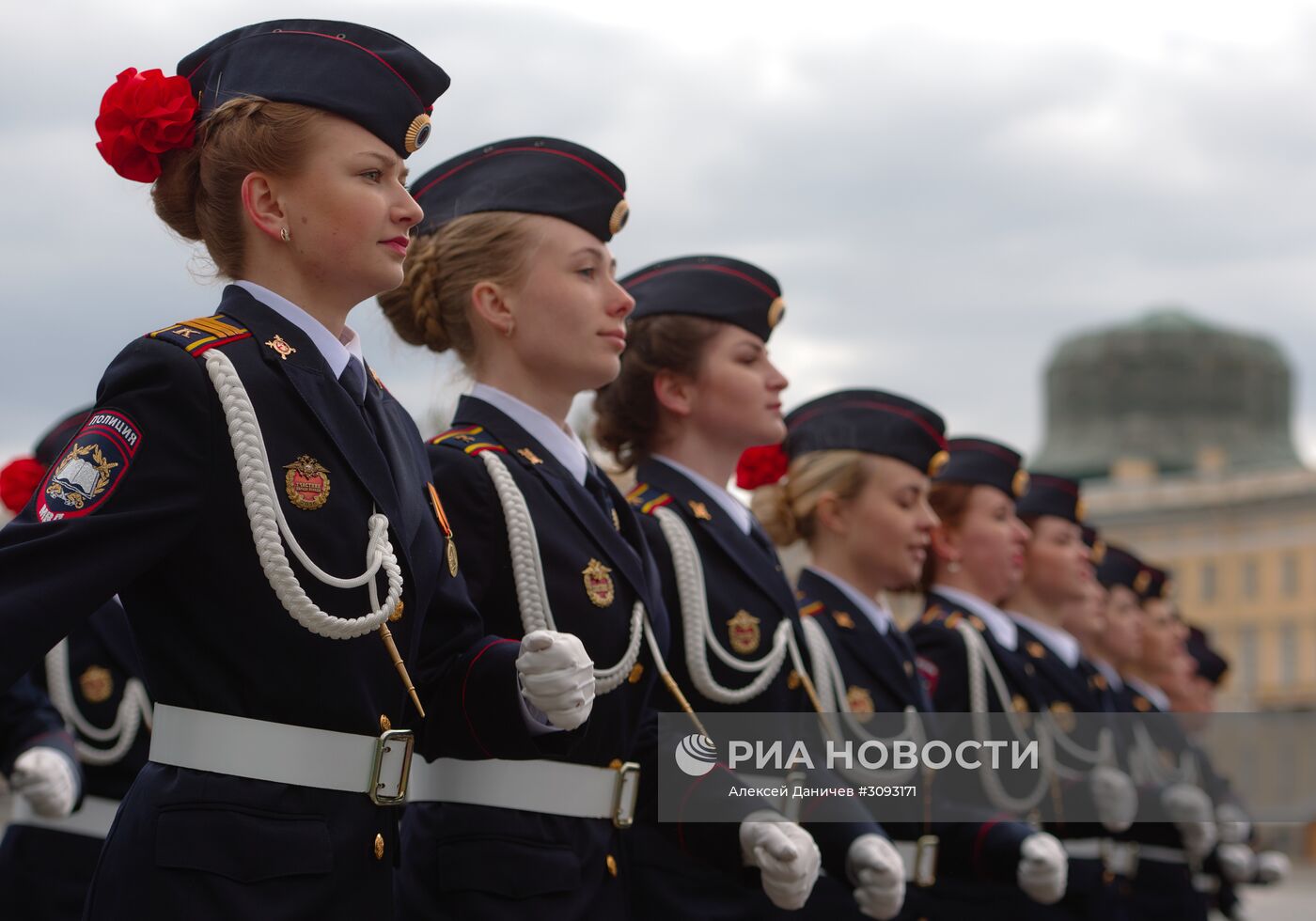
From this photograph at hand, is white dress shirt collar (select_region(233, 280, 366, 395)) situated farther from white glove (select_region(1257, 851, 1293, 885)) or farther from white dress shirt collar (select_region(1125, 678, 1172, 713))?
white glove (select_region(1257, 851, 1293, 885))

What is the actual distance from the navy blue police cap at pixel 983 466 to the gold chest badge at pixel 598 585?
4.06m

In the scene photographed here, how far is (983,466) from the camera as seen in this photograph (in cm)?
829

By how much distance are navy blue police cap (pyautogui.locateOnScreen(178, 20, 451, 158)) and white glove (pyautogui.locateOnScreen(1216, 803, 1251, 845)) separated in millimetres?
8648

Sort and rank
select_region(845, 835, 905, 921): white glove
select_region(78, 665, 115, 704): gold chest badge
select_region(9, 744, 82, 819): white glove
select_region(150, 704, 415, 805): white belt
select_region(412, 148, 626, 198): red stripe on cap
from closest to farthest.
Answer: select_region(150, 704, 415, 805): white belt < select_region(412, 148, 626, 198): red stripe on cap < select_region(845, 835, 905, 921): white glove < select_region(9, 744, 82, 819): white glove < select_region(78, 665, 115, 704): gold chest badge

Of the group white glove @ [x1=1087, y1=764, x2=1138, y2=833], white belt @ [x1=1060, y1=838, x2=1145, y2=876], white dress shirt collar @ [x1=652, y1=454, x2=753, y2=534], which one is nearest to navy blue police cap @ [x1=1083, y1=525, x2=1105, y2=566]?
white belt @ [x1=1060, y1=838, x2=1145, y2=876]

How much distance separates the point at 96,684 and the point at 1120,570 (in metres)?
7.66

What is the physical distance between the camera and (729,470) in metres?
5.67

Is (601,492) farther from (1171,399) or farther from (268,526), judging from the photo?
(1171,399)

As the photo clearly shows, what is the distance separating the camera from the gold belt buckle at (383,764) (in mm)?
3346

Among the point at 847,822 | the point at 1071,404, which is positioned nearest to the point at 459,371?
the point at 847,822

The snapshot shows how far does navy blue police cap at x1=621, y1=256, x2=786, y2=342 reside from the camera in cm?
571

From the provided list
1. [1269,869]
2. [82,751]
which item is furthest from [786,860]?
[1269,869]

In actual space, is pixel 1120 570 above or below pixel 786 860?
above

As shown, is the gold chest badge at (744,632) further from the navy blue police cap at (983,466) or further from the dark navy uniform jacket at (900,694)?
the navy blue police cap at (983,466)
